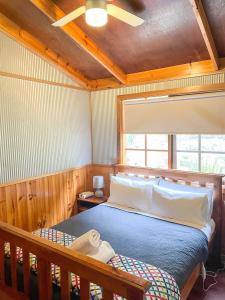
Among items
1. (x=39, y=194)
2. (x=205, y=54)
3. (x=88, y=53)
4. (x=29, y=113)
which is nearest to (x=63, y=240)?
(x=39, y=194)

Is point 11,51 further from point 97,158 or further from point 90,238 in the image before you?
point 90,238

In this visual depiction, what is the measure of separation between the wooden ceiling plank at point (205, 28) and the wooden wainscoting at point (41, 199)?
7.75 ft

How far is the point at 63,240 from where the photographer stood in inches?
87.9

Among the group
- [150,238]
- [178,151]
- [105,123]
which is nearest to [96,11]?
[150,238]

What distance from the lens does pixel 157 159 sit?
348 cm

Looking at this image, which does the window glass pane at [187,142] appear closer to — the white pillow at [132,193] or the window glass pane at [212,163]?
the window glass pane at [212,163]

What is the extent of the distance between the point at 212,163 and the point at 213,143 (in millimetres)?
243

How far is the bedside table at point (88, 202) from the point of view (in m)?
3.61

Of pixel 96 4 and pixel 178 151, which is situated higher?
pixel 96 4

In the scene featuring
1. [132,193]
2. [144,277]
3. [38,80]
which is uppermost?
[38,80]

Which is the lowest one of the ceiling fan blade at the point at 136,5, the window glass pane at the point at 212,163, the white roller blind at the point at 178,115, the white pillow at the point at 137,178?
the white pillow at the point at 137,178

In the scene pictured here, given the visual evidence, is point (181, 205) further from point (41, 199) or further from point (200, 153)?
point (41, 199)

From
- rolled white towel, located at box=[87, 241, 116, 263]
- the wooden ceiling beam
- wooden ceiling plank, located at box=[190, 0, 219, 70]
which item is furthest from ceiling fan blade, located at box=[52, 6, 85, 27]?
rolled white towel, located at box=[87, 241, 116, 263]

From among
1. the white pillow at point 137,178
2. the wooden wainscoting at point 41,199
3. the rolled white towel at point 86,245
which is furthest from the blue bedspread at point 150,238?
the wooden wainscoting at point 41,199
